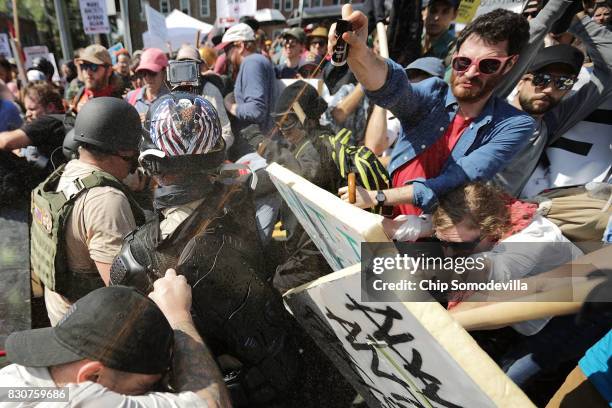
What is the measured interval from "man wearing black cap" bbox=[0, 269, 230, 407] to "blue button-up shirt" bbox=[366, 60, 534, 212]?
1.25m

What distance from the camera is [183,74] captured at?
3.06 metres

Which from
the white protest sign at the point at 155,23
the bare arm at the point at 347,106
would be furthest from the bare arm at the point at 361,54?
the white protest sign at the point at 155,23

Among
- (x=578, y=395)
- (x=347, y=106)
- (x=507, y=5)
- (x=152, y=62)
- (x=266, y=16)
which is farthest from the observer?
(x=266, y=16)

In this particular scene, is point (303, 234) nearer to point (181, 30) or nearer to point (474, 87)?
point (474, 87)

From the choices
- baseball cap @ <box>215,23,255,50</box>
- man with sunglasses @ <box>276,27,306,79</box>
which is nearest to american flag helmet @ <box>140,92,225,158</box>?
baseball cap @ <box>215,23,255,50</box>

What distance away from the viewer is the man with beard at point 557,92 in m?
2.29

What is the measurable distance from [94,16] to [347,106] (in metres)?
8.37

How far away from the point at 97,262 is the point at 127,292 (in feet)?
2.17

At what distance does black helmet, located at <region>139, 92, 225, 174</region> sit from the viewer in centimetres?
157

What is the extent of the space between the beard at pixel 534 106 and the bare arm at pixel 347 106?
135cm

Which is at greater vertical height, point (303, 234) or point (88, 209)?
point (88, 209)

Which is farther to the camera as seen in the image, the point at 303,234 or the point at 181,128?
the point at 303,234

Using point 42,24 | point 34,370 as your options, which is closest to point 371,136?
point 34,370

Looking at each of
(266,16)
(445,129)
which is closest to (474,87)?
(445,129)
